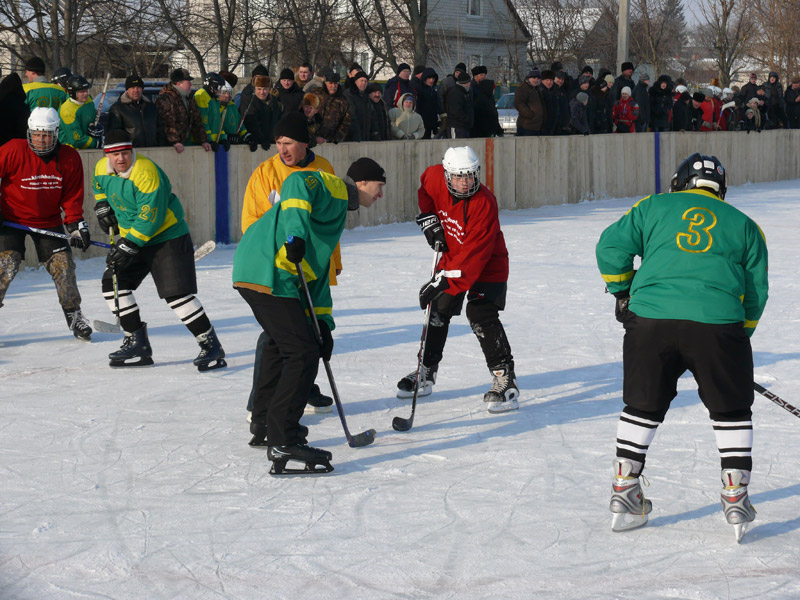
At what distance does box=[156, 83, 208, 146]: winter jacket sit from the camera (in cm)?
1123

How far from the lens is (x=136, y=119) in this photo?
1094 cm

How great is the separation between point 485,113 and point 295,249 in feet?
37.6

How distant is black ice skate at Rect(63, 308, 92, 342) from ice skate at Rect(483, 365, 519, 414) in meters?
3.04

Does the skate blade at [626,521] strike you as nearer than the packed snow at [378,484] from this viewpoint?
No

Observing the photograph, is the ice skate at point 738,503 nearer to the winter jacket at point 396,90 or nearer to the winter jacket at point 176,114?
the winter jacket at point 176,114

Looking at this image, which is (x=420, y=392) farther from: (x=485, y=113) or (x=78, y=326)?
(x=485, y=113)

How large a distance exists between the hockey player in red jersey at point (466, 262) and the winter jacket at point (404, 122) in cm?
874

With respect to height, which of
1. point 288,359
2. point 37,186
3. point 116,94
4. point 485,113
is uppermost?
point 116,94

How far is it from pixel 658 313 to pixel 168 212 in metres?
3.65

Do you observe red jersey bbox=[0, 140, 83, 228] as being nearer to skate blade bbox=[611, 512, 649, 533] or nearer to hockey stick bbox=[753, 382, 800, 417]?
skate blade bbox=[611, 512, 649, 533]

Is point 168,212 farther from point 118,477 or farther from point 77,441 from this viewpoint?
point 118,477

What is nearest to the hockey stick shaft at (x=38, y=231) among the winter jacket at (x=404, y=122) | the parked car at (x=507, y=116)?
the winter jacket at (x=404, y=122)

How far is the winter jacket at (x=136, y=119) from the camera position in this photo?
427 inches

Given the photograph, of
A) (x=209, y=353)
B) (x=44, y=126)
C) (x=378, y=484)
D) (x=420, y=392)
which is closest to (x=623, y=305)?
(x=378, y=484)
